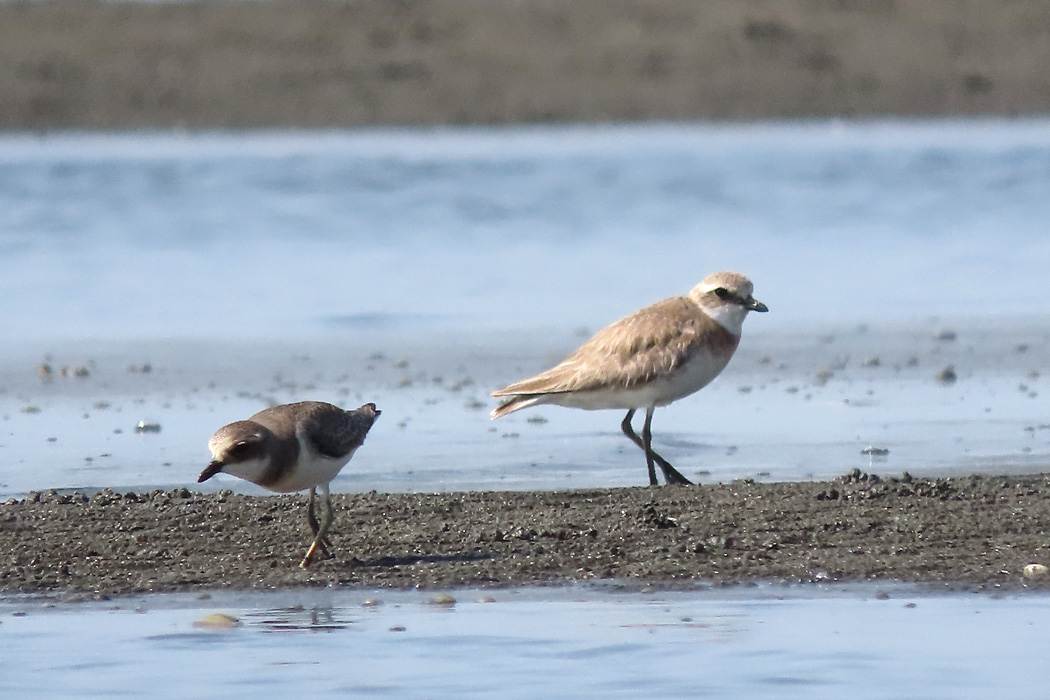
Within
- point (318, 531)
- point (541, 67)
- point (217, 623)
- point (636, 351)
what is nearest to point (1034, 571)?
point (636, 351)

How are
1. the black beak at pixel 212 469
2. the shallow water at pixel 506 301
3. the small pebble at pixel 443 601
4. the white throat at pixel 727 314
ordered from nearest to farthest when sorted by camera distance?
1. the black beak at pixel 212 469
2. the small pebble at pixel 443 601
3. the white throat at pixel 727 314
4. the shallow water at pixel 506 301

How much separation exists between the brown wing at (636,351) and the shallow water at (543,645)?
218 cm

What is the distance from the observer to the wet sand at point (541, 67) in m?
39.7

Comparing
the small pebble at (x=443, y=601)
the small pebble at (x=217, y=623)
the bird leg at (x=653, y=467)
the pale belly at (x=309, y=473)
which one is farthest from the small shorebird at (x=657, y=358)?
the small pebble at (x=217, y=623)

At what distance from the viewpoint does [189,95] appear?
3981 cm

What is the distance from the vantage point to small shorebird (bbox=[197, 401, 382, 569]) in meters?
6.97

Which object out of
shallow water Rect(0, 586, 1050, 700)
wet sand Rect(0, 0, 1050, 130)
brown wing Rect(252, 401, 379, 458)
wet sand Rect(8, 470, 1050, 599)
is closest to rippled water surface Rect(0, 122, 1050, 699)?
shallow water Rect(0, 586, 1050, 700)

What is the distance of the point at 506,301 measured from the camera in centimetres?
1638

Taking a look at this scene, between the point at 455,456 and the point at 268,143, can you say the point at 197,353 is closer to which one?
the point at 455,456

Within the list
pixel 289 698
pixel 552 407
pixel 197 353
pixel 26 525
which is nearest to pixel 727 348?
pixel 552 407

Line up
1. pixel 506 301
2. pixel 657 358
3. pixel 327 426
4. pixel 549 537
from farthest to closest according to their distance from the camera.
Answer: pixel 506 301 → pixel 657 358 → pixel 549 537 → pixel 327 426

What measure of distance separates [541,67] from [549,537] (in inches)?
1350

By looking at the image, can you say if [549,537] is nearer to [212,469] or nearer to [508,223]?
[212,469]

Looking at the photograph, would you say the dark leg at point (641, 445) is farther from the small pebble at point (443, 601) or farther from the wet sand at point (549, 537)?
the small pebble at point (443, 601)
